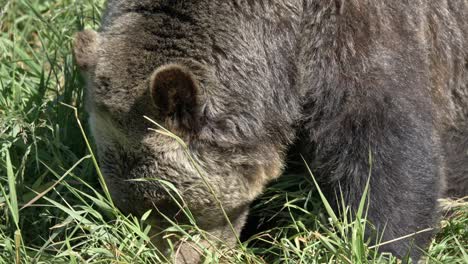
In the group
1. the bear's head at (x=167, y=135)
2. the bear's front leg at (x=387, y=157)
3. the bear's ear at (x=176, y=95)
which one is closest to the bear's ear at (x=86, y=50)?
the bear's head at (x=167, y=135)

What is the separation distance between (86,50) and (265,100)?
1114mm

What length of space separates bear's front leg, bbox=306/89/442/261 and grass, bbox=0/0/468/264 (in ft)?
0.50

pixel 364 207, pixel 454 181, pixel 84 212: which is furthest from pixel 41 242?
pixel 454 181

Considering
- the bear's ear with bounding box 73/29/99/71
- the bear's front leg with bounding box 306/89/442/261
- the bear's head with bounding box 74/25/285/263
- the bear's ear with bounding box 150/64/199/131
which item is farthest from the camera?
the bear's ear with bounding box 73/29/99/71

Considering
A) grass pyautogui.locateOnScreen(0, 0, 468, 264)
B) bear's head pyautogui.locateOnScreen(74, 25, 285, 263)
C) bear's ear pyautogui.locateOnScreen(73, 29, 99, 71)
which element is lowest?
grass pyautogui.locateOnScreen(0, 0, 468, 264)

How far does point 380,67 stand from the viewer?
5.27m

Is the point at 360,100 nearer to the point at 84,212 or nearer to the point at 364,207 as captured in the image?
the point at 364,207

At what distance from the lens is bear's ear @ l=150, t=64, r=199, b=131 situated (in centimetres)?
486

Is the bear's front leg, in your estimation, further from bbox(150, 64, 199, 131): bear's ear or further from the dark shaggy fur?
bbox(150, 64, 199, 131): bear's ear

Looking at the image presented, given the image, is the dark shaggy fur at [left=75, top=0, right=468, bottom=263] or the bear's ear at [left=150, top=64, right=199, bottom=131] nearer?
the bear's ear at [left=150, top=64, right=199, bottom=131]

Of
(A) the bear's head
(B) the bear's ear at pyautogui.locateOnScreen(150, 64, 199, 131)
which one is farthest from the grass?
(B) the bear's ear at pyautogui.locateOnScreen(150, 64, 199, 131)

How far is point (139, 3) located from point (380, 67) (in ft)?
4.83

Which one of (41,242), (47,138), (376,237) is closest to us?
(376,237)

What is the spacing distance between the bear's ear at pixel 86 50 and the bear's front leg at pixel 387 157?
1.36m
